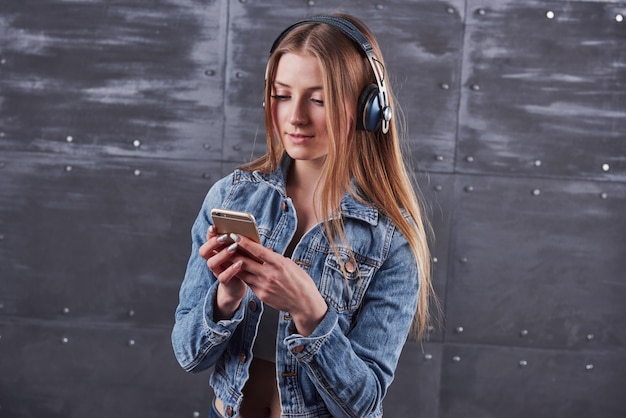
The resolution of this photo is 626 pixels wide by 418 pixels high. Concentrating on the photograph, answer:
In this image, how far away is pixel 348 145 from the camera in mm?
1362

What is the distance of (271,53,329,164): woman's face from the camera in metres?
1.28

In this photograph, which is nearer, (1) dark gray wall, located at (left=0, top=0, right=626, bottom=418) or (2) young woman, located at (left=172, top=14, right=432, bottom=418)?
(2) young woman, located at (left=172, top=14, right=432, bottom=418)

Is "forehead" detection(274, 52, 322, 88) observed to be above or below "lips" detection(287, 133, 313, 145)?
above

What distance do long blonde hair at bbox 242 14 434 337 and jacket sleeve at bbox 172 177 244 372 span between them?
184 mm

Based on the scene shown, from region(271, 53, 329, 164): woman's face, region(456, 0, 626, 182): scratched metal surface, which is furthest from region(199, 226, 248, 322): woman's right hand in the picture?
region(456, 0, 626, 182): scratched metal surface

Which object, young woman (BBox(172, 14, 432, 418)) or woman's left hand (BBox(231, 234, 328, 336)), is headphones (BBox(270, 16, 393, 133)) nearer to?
young woman (BBox(172, 14, 432, 418))

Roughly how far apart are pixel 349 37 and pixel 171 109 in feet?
5.00

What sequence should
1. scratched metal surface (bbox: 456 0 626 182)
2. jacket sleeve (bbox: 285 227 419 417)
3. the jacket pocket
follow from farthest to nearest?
scratched metal surface (bbox: 456 0 626 182), the jacket pocket, jacket sleeve (bbox: 285 227 419 417)

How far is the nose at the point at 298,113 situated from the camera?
4.17 ft

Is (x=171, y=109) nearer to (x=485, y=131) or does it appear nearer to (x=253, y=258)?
(x=485, y=131)

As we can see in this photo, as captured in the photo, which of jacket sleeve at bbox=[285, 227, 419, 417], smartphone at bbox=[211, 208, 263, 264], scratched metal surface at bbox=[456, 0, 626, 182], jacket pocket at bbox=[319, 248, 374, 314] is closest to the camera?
smartphone at bbox=[211, 208, 263, 264]

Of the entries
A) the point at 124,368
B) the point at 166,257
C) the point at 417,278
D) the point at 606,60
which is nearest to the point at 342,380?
the point at 417,278

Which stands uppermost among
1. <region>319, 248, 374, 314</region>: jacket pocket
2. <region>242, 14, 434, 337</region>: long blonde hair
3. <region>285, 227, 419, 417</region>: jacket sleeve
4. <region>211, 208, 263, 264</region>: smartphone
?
<region>242, 14, 434, 337</region>: long blonde hair

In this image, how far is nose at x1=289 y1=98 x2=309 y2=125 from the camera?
1.27 m
